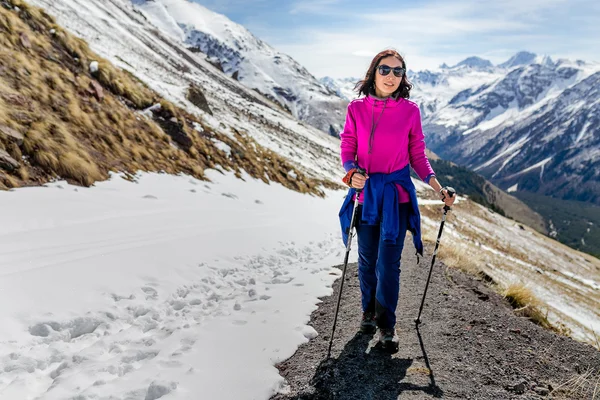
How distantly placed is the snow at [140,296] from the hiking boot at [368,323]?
742 mm

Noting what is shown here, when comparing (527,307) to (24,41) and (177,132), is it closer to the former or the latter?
(177,132)

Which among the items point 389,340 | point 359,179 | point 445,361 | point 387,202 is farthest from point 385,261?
point 445,361

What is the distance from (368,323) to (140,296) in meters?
3.20

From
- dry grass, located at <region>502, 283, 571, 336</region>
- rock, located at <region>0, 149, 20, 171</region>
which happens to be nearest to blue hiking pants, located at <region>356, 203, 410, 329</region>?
dry grass, located at <region>502, 283, 571, 336</region>

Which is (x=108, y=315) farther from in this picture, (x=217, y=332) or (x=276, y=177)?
(x=276, y=177)

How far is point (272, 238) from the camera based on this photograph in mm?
10336

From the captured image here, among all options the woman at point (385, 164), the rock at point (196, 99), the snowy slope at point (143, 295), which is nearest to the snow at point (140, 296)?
the snowy slope at point (143, 295)

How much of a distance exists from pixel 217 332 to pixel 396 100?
11.8ft

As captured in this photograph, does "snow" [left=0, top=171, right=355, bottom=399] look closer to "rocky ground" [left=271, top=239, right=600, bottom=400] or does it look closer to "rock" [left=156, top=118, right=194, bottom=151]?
"rocky ground" [left=271, top=239, right=600, bottom=400]

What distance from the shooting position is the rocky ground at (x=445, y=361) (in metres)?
3.75

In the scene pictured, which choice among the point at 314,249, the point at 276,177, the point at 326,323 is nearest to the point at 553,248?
the point at 276,177

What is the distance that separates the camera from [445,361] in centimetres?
434

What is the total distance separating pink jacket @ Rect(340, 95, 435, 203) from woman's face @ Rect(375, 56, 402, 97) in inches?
4.2

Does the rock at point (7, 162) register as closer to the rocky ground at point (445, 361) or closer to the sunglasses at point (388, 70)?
the rocky ground at point (445, 361)
